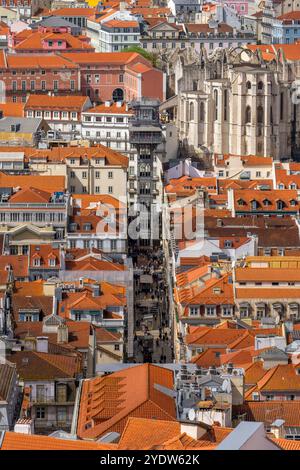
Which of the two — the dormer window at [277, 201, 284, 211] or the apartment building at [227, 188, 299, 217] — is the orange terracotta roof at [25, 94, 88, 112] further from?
the dormer window at [277, 201, 284, 211]

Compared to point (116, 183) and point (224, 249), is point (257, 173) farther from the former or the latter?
point (224, 249)

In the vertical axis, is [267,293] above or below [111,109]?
below

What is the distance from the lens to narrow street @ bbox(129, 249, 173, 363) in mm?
68688

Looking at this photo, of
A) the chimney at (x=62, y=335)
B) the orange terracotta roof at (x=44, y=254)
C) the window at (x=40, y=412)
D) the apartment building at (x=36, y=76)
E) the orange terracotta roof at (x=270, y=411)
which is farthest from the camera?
the apartment building at (x=36, y=76)

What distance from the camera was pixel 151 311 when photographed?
251 feet

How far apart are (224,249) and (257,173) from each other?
24.3 m

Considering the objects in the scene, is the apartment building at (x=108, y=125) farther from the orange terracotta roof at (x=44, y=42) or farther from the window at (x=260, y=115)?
the orange terracotta roof at (x=44, y=42)

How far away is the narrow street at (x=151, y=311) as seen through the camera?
225 ft

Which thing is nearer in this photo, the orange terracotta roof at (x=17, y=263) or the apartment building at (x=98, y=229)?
the orange terracotta roof at (x=17, y=263)

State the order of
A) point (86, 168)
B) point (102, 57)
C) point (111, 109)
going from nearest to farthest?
point (86, 168) → point (111, 109) → point (102, 57)

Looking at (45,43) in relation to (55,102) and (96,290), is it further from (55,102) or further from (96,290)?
(96,290)

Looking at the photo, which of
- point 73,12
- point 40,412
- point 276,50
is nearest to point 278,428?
point 40,412

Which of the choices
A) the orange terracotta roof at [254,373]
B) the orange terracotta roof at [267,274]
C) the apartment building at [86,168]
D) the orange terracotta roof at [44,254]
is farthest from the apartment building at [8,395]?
the apartment building at [86,168]

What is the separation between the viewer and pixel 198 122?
11488cm
